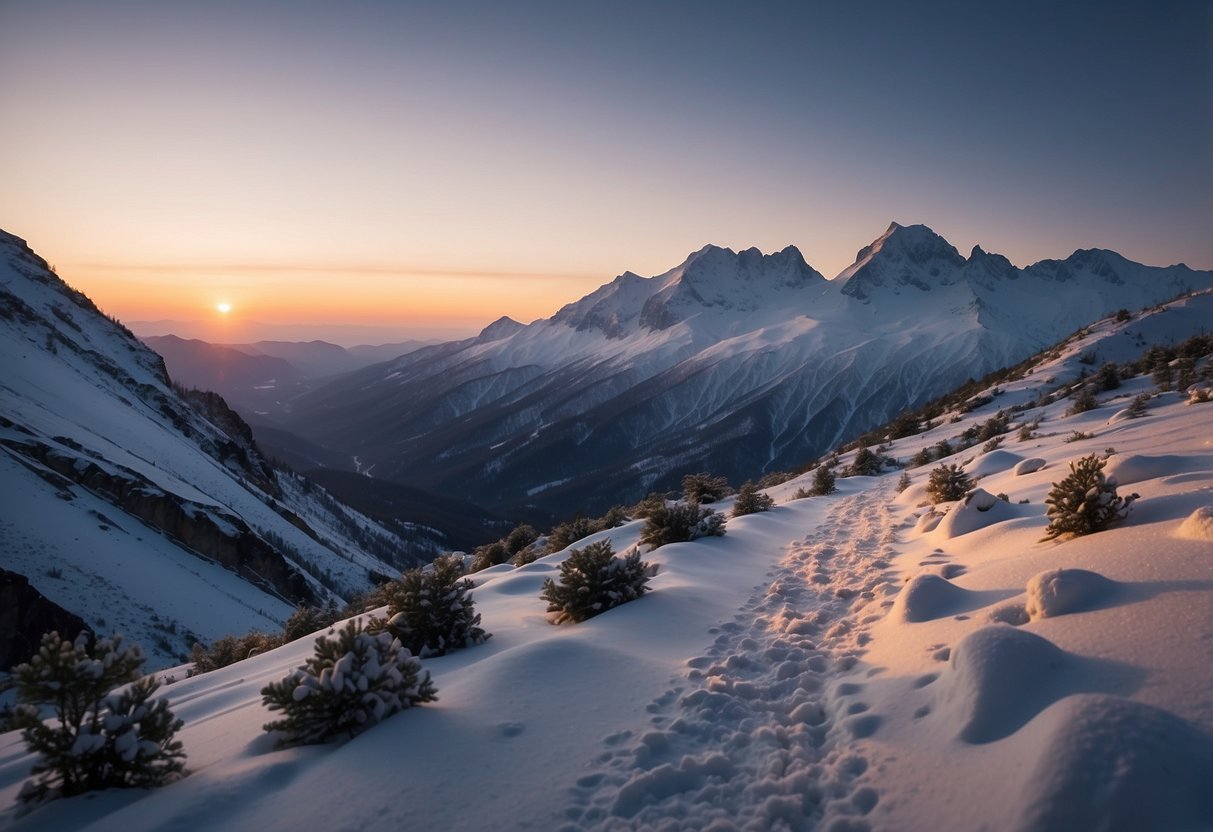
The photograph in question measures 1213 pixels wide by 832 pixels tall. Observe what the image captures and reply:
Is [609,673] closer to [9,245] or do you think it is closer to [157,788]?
[157,788]

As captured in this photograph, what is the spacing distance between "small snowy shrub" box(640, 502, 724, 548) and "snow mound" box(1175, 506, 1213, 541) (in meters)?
7.14

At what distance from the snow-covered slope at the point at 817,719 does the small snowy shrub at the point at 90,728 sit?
176 mm

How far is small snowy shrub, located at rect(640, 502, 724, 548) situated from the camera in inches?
451

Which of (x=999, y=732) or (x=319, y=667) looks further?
(x=319, y=667)

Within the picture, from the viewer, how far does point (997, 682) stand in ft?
11.9

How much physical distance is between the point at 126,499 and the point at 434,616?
3439cm

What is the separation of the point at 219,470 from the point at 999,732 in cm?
5966

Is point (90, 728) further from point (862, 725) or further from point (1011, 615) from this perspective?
point (1011, 615)

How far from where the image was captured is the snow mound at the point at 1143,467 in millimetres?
7250

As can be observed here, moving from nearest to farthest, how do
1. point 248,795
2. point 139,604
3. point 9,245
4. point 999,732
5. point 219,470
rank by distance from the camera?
point 999,732
point 248,795
point 139,604
point 219,470
point 9,245

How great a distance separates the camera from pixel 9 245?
61594 mm

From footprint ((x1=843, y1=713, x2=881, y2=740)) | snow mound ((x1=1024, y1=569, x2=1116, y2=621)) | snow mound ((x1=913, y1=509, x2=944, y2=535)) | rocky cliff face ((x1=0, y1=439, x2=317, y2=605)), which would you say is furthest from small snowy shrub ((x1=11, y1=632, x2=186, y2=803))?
rocky cliff face ((x1=0, y1=439, x2=317, y2=605))

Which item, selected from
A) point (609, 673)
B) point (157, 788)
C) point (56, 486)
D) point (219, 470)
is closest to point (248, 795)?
point (157, 788)

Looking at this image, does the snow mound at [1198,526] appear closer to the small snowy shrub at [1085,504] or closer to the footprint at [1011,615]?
the small snowy shrub at [1085,504]
